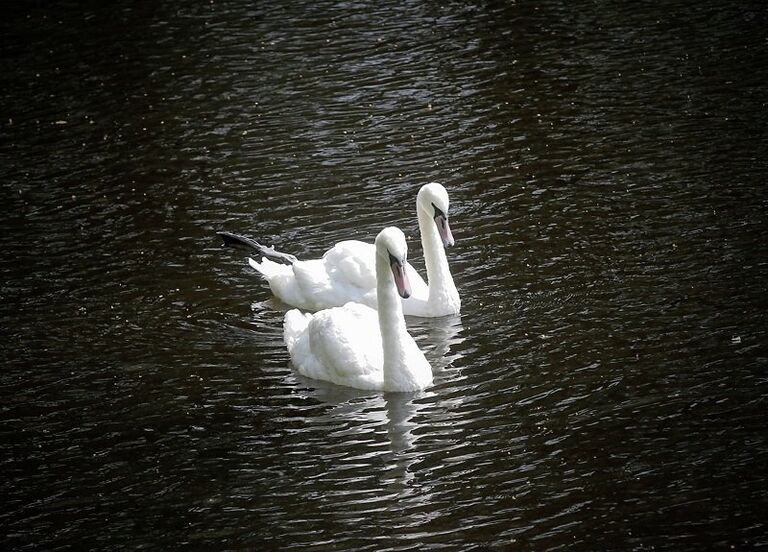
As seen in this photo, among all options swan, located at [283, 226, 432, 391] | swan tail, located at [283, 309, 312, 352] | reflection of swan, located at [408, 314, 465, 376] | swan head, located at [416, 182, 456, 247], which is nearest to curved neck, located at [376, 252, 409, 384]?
swan, located at [283, 226, 432, 391]

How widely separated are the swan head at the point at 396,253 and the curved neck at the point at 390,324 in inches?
2.1

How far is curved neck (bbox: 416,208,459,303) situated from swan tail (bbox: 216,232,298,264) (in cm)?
156


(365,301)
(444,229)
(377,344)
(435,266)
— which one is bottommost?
(377,344)

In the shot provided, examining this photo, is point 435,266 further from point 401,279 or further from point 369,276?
point 401,279

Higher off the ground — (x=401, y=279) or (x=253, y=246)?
(x=253, y=246)

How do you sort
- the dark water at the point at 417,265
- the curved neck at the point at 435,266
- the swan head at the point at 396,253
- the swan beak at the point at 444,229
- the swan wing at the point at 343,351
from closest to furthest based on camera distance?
1. the dark water at the point at 417,265
2. the swan head at the point at 396,253
3. the swan wing at the point at 343,351
4. the curved neck at the point at 435,266
5. the swan beak at the point at 444,229

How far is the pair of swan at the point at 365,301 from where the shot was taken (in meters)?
10.7

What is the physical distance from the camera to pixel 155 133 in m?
17.9

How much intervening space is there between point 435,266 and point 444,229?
41 cm

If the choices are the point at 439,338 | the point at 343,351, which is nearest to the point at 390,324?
the point at 343,351

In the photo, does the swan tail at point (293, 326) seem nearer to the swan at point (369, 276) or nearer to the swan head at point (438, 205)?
the swan at point (369, 276)

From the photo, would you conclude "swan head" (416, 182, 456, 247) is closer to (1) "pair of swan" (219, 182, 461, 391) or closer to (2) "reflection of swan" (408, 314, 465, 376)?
(1) "pair of swan" (219, 182, 461, 391)

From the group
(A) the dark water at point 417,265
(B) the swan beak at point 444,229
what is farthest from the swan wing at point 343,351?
(B) the swan beak at point 444,229

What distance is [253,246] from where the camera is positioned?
1345 centimetres
